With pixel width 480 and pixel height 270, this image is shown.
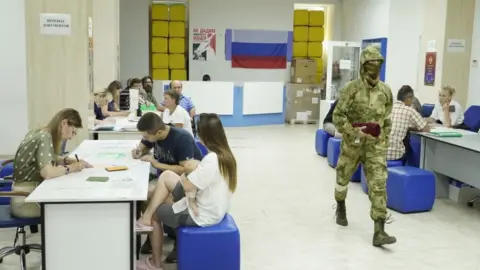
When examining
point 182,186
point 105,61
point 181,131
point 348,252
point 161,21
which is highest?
point 161,21

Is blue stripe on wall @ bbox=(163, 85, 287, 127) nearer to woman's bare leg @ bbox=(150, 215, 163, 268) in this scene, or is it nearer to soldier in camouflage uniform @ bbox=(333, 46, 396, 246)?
soldier in camouflage uniform @ bbox=(333, 46, 396, 246)

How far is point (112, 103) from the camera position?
302 inches

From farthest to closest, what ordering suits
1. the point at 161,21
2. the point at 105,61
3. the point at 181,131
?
the point at 161,21, the point at 105,61, the point at 181,131

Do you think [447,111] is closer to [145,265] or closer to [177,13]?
[145,265]

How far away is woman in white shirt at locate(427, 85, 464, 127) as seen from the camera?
7035mm

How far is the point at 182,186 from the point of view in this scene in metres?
3.62

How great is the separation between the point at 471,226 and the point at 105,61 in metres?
6.50

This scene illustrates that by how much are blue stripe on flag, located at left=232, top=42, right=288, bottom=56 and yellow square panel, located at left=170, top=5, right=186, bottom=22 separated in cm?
150

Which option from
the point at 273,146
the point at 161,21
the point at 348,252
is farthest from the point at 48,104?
the point at 161,21

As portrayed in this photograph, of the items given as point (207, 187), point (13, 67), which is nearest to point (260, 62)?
point (13, 67)

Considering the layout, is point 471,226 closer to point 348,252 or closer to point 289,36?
point 348,252

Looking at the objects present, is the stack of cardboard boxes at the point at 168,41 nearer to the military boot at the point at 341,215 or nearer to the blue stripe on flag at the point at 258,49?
the blue stripe on flag at the point at 258,49

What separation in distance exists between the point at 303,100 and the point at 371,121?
8894 millimetres

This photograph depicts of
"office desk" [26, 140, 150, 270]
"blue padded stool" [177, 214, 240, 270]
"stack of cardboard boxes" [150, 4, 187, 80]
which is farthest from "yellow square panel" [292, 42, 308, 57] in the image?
"office desk" [26, 140, 150, 270]
